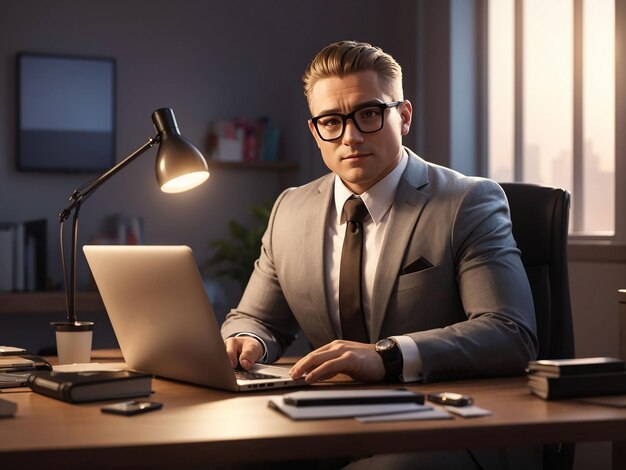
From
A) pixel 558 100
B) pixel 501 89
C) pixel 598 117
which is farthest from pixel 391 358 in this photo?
pixel 501 89

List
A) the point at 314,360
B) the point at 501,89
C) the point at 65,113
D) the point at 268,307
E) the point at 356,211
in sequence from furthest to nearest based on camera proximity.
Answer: the point at 65,113
the point at 501,89
the point at 268,307
the point at 356,211
the point at 314,360

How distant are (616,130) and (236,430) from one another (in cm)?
231

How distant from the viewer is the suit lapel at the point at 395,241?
6.05ft

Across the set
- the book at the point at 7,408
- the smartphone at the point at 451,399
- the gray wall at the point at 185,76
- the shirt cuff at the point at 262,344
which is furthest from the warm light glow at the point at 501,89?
the book at the point at 7,408

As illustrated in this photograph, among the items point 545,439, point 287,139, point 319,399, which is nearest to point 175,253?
point 319,399

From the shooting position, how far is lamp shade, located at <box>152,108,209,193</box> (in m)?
1.80

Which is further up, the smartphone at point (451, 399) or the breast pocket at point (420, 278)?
the breast pocket at point (420, 278)

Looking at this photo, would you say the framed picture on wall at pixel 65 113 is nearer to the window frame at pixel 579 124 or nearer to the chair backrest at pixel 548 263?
the window frame at pixel 579 124

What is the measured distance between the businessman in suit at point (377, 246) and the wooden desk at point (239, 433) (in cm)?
41

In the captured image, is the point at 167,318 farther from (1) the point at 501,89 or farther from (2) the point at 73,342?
(1) the point at 501,89

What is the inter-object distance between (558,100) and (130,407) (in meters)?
2.75

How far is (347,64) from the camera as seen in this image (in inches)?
75.7

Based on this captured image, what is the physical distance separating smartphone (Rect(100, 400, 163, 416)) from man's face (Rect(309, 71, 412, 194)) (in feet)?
2.46

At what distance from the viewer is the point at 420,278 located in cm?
184
